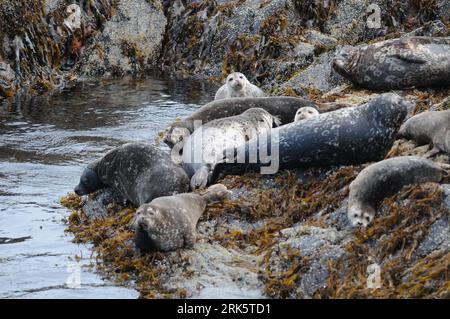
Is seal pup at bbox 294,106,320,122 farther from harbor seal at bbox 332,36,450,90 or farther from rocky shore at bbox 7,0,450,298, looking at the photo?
harbor seal at bbox 332,36,450,90

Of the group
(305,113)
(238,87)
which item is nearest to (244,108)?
(305,113)

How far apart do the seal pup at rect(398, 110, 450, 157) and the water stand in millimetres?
2737

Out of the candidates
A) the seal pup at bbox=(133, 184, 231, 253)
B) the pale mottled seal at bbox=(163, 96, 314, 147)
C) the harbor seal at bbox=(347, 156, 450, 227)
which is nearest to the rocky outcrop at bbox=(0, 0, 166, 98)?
the pale mottled seal at bbox=(163, 96, 314, 147)

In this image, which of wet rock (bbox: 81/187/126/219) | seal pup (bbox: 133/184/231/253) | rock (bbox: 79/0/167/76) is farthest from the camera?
rock (bbox: 79/0/167/76)

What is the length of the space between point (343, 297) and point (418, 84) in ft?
14.4

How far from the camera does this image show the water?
5.87m

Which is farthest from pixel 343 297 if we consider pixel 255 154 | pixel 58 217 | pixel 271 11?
pixel 271 11

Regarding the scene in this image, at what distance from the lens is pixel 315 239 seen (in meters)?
5.78

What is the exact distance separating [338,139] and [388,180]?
86 centimetres

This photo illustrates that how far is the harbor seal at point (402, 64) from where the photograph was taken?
8891 mm

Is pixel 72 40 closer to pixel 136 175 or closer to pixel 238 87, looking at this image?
pixel 238 87

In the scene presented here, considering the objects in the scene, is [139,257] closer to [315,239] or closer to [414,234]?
[315,239]

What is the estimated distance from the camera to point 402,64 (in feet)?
29.7

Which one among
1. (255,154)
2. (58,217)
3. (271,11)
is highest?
(271,11)
